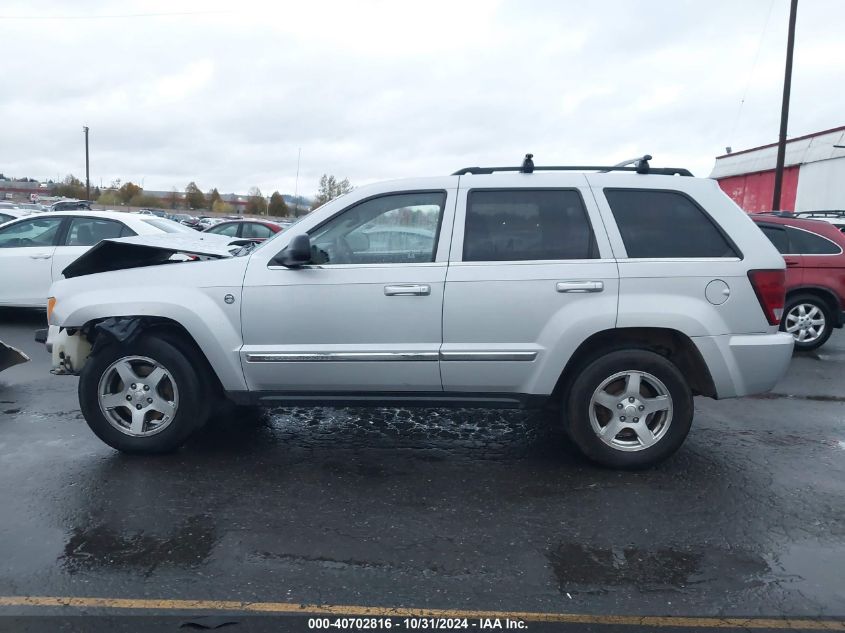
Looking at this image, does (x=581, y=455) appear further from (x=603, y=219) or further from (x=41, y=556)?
(x=41, y=556)

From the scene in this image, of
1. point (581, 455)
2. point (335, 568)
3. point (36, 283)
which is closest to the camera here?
point (335, 568)

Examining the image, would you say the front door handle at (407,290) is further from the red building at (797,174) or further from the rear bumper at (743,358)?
the red building at (797,174)

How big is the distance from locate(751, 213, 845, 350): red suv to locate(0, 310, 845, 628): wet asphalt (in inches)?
151

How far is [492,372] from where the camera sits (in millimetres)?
4520

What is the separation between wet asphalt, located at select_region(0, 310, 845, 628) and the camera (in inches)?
128

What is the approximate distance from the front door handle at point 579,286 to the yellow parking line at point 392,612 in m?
2.03

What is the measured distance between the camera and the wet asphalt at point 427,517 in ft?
10.6

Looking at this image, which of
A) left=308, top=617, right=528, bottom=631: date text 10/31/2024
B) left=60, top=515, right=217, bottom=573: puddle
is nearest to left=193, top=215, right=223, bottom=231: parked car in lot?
left=60, top=515, right=217, bottom=573: puddle

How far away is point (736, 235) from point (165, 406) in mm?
3934

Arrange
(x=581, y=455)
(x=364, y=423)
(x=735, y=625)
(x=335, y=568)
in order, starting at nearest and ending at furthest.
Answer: (x=735, y=625), (x=335, y=568), (x=581, y=455), (x=364, y=423)

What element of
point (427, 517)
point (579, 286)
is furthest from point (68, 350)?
point (579, 286)

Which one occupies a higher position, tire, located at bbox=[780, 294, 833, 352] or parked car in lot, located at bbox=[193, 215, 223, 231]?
parked car in lot, located at bbox=[193, 215, 223, 231]

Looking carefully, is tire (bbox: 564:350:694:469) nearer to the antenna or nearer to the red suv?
the antenna

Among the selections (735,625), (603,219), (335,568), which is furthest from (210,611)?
(603,219)
